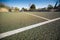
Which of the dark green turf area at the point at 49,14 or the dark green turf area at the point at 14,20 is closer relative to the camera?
the dark green turf area at the point at 14,20

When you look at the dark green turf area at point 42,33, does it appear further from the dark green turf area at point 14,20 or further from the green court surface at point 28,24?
the dark green turf area at point 14,20

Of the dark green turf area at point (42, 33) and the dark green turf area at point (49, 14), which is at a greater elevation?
the dark green turf area at point (49, 14)

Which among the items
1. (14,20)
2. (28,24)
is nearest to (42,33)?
(28,24)

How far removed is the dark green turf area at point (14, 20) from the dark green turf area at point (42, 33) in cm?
10

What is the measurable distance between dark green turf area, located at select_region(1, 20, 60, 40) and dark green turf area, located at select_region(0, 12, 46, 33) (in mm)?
102

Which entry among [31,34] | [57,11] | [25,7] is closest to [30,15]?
[25,7]

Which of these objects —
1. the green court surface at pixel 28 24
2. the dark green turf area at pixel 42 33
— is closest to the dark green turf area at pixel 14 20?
the green court surface at pixel 28 24

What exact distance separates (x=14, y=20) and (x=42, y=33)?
1.20 ft

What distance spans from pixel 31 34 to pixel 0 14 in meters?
0.42

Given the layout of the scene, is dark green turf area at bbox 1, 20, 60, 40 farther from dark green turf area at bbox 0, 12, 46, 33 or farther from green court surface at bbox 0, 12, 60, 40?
dark green turf area at bbox 0, 12, 46, 33

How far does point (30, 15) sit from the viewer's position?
1.29 metres

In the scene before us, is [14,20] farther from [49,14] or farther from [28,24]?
[49,14]

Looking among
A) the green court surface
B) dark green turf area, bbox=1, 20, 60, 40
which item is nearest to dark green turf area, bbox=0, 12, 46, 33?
the green court surface

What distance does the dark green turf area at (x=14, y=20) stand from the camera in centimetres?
117
